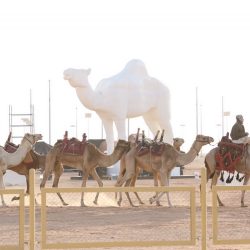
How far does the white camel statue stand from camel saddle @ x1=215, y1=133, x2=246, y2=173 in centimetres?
1087

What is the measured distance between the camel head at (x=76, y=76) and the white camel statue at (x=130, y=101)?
1.13 meters

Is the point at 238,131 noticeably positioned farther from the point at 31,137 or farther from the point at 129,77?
the point at 129,77

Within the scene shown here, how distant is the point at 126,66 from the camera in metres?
34.7

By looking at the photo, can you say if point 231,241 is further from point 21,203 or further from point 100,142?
point 100,142

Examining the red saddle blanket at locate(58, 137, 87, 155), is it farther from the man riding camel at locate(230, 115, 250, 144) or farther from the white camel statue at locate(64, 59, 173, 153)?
the white camel statue at locate(64, 59, 173, 153)

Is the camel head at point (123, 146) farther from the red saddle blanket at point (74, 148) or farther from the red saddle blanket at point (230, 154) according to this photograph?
the red saddle blanket at point (230, 154)

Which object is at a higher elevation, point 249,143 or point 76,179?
point 249,143

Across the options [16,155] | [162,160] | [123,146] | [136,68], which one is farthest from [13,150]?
[136,68]

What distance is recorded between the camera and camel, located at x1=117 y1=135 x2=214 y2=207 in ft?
65.8

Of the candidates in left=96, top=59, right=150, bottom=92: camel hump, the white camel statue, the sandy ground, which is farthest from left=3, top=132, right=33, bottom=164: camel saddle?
left=96, top=59, right=150, bottom=92: camel hump

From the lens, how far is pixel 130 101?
1339 inches

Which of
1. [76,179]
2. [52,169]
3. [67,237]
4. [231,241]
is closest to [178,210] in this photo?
[52,169]

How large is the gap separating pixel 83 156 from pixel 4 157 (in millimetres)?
1897

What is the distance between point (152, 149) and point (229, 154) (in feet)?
5.94
